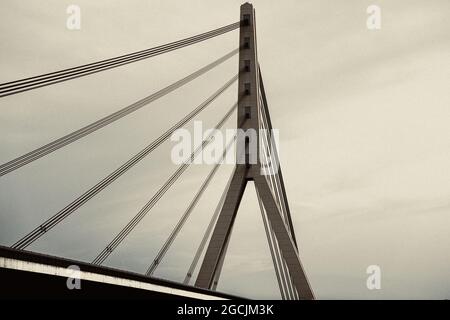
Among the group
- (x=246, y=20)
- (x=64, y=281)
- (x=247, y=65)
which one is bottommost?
(x=64, y=281)

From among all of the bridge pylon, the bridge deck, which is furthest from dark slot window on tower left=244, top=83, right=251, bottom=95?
the bridge deck

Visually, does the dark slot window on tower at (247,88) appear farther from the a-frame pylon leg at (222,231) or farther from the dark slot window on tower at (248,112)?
the a-frame pylon leg at (222,231)

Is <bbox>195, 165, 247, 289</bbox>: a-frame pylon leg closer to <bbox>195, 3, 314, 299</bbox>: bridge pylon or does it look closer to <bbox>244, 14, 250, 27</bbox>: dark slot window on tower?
<bbox>195, 3, 314, 299</bbox>: bridge pylon

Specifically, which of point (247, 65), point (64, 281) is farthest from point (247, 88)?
point (64, 281)

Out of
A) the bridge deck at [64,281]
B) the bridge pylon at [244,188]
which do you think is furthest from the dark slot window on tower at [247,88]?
the bridge deck at [64,281]

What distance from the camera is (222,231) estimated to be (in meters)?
46.1

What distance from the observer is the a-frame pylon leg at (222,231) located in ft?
150

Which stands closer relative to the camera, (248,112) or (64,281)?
(64,281)

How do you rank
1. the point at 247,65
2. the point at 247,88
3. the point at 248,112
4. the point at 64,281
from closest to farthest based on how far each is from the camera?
the point at 64,281
the point at 248,112
the point at 247,88
the point at 247,65

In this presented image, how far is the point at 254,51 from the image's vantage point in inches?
1909

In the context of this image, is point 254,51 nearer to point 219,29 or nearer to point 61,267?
point 219,29

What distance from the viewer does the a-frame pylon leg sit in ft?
150

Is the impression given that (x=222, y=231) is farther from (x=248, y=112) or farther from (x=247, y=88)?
(x=247, y=88)

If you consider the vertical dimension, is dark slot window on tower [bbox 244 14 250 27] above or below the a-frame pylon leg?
above
